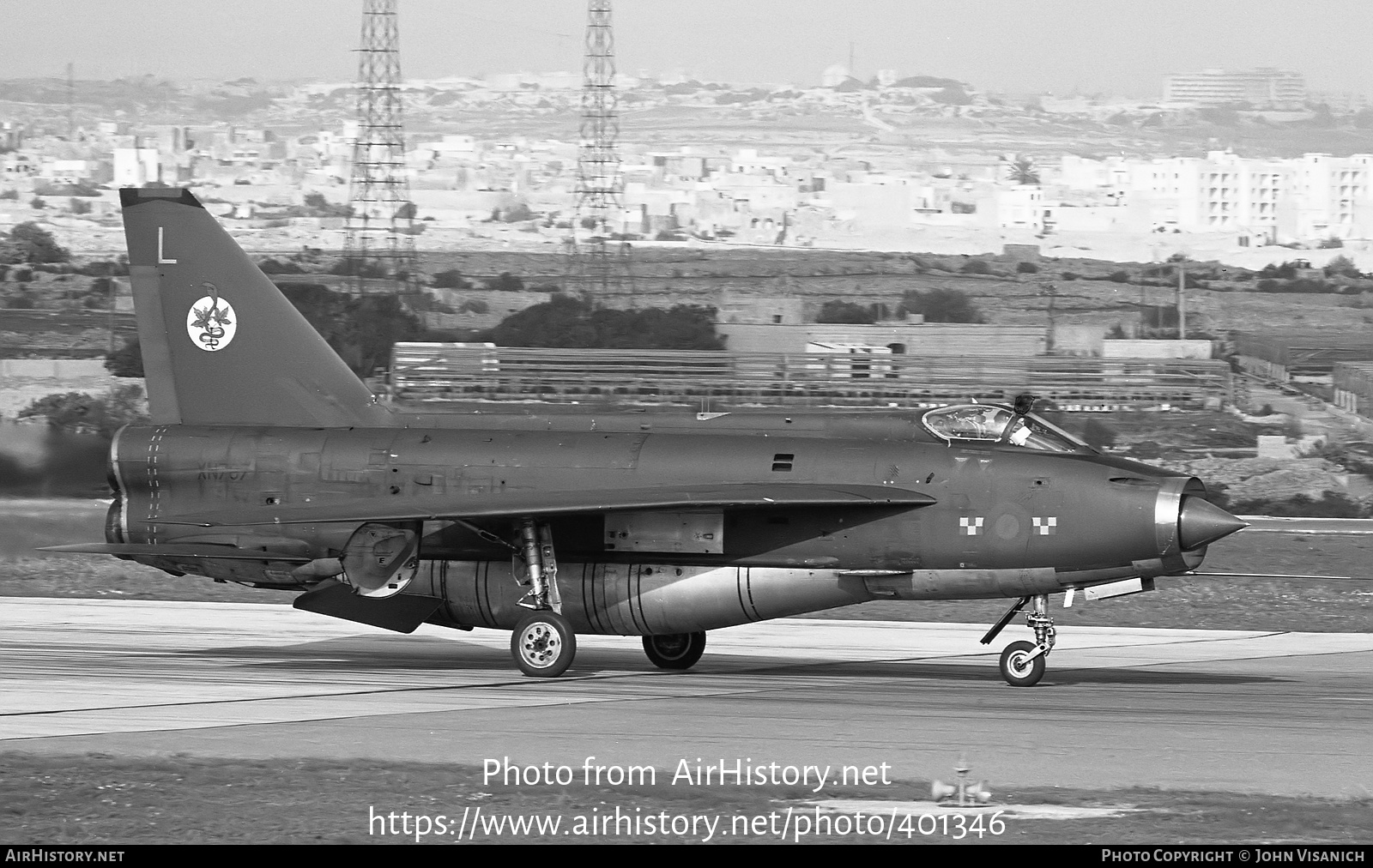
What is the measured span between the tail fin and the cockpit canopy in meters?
6.54

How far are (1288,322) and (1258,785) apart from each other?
132 m

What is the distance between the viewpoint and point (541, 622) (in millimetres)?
17359

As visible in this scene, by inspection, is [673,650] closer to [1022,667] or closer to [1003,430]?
[1022,667]

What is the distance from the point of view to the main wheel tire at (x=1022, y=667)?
1683cm

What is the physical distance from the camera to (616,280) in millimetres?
149250

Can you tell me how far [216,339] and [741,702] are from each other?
8032 mm

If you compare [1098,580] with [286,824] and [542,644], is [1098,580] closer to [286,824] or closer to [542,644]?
[542,644]

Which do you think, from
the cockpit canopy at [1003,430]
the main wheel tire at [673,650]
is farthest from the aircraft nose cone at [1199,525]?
the main wheel tire at [673,650]

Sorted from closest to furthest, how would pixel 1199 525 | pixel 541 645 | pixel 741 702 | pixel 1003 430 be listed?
1. pixel 741 702
2. pixel 1199 525
3. pixel 1003 430
4. pixel 541 645

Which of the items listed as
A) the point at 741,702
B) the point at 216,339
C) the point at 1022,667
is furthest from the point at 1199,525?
the point at 216,339

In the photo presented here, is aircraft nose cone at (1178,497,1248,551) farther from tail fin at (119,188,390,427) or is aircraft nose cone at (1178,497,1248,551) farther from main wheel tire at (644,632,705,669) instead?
tail fin at (119,188,390,427)

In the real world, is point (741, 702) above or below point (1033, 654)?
below

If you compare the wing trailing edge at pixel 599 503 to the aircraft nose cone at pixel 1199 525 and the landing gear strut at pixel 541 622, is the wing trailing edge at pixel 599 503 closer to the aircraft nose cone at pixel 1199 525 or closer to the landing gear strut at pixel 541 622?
the landing gear strut at pixel 541 622
